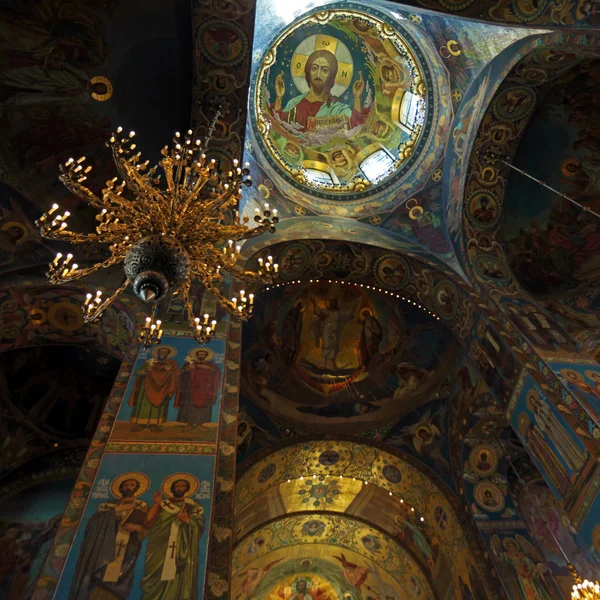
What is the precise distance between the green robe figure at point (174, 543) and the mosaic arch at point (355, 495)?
5101 mm

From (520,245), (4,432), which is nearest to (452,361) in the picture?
(520,245)

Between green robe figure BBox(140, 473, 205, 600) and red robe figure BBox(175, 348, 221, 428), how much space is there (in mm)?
876

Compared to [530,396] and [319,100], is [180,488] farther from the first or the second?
[319,100]

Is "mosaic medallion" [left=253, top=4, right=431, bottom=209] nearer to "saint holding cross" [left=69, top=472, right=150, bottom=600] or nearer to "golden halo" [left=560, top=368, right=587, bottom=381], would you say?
"golden halo" [left=560, top=368, right=587, bottom=381]

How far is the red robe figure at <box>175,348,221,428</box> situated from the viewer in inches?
243

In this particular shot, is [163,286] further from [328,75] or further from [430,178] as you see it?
[328,75]

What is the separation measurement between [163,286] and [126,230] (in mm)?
1281

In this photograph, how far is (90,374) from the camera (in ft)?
33.1

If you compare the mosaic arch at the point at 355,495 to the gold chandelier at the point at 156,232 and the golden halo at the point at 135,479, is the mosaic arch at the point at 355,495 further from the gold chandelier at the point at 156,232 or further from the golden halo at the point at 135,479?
the gold chandelier at the point at 156,232

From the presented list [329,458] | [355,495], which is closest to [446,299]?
[329,458]

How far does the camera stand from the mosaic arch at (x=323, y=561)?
36.3ft

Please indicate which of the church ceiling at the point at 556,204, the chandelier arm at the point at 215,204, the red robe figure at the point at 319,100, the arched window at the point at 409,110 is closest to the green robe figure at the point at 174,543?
the chandelier arm at the point at 215,204

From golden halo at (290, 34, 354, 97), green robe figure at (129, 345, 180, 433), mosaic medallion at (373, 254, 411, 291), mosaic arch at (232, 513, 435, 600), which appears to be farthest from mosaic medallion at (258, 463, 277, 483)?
golden halo at (290, 34, 354, 97)

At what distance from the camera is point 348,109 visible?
11.9 meters
